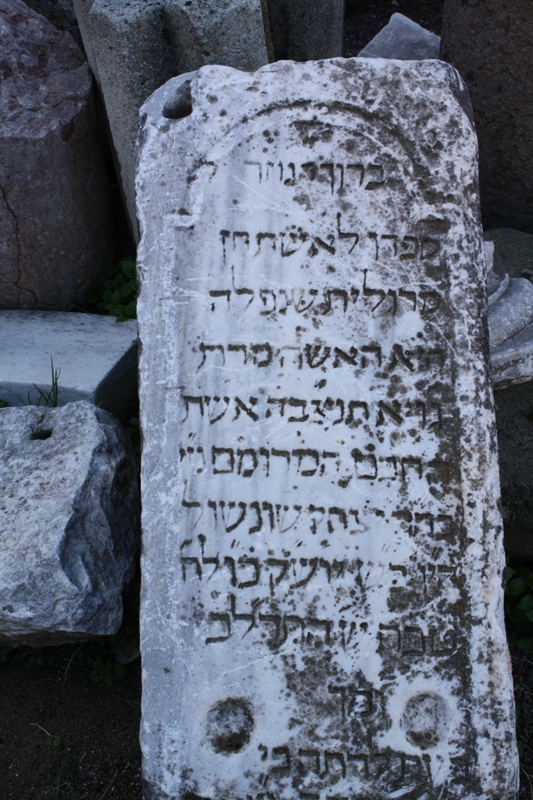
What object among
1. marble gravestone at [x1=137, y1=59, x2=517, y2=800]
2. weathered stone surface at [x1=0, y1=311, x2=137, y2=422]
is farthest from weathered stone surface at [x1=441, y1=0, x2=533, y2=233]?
weathered stone surface at [x1=0, y1=311, x2=137, y2=422]

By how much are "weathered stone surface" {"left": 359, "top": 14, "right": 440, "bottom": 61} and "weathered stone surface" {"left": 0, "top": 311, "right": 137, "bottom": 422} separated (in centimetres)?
169

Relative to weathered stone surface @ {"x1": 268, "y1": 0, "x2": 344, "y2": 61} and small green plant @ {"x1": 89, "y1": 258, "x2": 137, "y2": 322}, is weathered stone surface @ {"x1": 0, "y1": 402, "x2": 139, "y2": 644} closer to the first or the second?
small green plant @ {"x1": 89, "y1": 258, "x2": 137, "y2": 322}

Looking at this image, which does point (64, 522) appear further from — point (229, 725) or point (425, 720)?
point (425, 720)

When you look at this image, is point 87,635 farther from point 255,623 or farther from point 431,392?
point 431,392

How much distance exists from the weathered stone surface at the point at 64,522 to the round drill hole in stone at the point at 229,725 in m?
0.47

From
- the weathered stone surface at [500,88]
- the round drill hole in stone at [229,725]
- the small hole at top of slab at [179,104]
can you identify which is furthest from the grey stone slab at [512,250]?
the round drill hole in stone at [229,725]

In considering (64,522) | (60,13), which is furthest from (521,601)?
(60,13)

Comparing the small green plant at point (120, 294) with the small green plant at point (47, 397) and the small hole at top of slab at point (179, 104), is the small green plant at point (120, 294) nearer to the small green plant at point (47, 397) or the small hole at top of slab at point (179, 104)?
the small green plant at point (47, 397)

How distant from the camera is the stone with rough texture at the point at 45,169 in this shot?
2590 mm

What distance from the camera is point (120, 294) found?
9.66 ft

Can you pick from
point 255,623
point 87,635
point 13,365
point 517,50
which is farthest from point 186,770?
point 517,50

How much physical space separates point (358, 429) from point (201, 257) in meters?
0.56

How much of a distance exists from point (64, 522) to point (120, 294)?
1251mm

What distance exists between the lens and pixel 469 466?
1.73 metres
